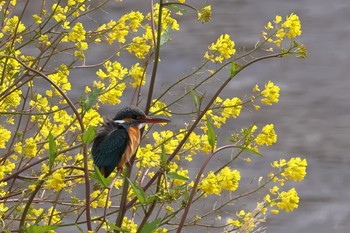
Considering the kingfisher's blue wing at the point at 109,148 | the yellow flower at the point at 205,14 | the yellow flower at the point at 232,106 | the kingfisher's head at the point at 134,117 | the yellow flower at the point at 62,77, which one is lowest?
the kingfisher's blue wing at the point at 109,148

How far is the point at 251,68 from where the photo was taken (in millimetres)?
6586

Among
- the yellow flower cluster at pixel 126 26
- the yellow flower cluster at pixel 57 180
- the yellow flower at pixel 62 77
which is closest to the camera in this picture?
the yellow flower cluster at pixel 57 180

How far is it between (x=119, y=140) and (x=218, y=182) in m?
0.29

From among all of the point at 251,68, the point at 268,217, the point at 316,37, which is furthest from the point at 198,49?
the point at 268,217

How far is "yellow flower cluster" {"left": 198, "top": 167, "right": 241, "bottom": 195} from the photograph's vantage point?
94.3 inches

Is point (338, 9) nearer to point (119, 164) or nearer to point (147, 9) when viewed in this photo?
point (147, 9)

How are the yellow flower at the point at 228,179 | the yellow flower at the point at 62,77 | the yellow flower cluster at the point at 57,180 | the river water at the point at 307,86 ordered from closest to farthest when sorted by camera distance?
the yellow flower cluster at the point at 57,180
the yellow flower at the point at 228,179
the yellow flower at the point at 62,77
the river water at the point at 307,86

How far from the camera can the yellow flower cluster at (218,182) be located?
2396 millimetres

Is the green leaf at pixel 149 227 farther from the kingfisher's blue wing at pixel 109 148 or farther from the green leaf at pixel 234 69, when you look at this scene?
the green leaf at pixel 234 69

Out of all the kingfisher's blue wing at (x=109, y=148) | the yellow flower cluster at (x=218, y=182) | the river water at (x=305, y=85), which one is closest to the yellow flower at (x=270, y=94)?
the yellow flower cluster at (x=218, y=182)

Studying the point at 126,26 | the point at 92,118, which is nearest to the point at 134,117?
the point at 92,118

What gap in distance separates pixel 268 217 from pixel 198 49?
79.1 inches

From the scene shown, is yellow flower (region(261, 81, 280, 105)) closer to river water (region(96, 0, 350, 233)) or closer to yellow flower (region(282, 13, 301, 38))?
yellow flower (region(282, 13, 301, 38))

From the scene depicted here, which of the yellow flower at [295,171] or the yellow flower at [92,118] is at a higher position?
the yellow flower at [92,118]
